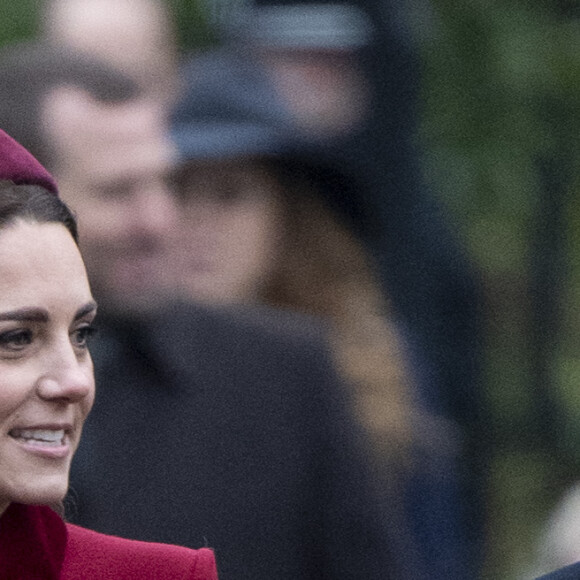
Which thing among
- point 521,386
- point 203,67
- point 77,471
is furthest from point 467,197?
point 77,471

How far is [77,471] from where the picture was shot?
11.2 ft

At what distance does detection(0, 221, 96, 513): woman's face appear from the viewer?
2648 mm

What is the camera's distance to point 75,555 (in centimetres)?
292

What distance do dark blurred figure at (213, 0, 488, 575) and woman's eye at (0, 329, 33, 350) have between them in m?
1.86

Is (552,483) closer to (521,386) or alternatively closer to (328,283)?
(521,386)

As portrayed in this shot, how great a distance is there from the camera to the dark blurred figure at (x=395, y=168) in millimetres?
4727

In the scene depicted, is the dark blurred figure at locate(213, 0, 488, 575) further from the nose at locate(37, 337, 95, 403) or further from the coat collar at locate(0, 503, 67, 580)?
the nose at locate(37, 337, 95, 403)

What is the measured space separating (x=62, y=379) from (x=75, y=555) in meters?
0.37

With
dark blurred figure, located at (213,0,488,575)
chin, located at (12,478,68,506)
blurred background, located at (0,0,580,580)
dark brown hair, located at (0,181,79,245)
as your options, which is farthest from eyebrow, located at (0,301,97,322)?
blurred background, located at (0,0,580,580)

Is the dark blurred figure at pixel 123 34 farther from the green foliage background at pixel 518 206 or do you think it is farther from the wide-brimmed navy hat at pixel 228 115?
the green foliage background at pixel 518 206

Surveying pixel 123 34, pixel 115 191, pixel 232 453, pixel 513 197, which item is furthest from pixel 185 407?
pixel 513 197

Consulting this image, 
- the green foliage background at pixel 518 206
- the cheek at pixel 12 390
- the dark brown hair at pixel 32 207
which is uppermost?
the dark brown hair at pixel 32 207

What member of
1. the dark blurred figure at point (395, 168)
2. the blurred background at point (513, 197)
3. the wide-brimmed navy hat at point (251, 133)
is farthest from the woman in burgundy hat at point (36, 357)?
the blurred background at point (513, 197)

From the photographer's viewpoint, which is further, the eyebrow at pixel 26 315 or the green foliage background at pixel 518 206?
the green foliage background at pixel 518 206
